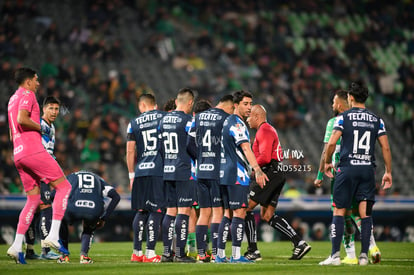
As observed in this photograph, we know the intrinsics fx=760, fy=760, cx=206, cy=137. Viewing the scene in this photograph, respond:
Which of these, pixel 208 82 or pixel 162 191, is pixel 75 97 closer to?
pixel 208 82

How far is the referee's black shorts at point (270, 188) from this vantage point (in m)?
12.6

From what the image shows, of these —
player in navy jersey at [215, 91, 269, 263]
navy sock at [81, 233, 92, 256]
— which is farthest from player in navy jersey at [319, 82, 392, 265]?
navy sock at [81, 233, 92, 256]

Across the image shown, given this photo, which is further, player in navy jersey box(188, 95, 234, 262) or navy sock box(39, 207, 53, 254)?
navy sock box(39, 207, 53, 254)

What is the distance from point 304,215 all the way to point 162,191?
33.0ft

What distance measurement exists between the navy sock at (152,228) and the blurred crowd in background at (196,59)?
8642 millimetres

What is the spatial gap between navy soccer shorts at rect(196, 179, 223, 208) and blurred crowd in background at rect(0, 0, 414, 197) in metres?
8.90

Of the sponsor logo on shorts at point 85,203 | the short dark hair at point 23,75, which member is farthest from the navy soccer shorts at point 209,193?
the short dark hair at point 23,75

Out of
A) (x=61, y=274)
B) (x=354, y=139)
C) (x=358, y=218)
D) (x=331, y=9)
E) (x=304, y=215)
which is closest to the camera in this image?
(x=61, y=274)

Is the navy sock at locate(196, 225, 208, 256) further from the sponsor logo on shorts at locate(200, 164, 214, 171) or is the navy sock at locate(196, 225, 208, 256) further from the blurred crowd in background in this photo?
the blurred crowd in background

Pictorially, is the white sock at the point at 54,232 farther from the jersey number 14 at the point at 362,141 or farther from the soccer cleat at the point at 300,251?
the jersey number 14 at the point at 362,141

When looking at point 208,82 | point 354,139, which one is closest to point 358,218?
point 354,139

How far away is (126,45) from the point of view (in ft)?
90.2

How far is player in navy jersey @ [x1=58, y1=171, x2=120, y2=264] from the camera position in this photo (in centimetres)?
1112

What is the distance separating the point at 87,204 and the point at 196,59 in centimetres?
1817
